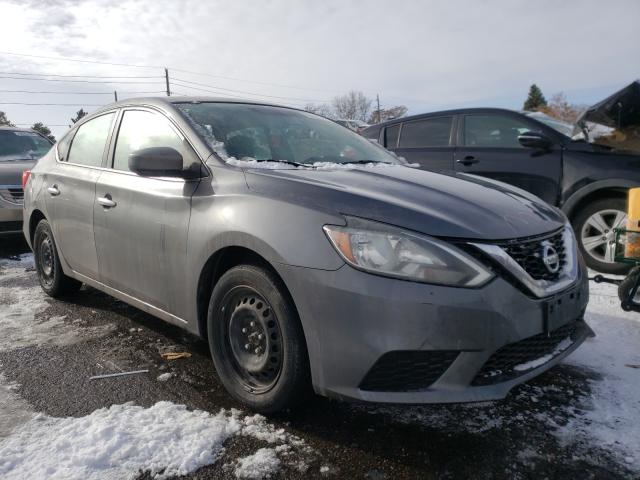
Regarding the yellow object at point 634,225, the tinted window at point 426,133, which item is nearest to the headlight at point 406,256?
the yellow object at point 634,225

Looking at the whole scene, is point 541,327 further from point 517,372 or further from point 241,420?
point 241,420

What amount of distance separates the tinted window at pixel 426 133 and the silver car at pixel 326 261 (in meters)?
3.18

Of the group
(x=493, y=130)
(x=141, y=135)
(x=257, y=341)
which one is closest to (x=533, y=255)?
(x=257, y=341)

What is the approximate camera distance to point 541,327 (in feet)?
7.02

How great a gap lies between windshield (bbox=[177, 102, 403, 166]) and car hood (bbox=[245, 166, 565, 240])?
38 centimetres

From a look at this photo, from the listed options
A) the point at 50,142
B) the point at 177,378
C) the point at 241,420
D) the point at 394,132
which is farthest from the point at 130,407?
the point at 50,142

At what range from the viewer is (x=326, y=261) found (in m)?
2.10

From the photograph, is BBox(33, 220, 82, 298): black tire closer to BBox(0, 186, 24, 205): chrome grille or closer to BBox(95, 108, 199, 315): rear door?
BBox(95, 108, 199, 315): rear door

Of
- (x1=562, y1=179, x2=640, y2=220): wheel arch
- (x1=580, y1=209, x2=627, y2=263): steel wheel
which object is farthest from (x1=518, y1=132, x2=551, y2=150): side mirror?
(x1=580, y1=209, x2=627, y2=263): steel wheel

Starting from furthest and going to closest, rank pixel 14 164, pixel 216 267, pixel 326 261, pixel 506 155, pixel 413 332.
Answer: pixel 14 164 < pixel 506 155 < pixel 216 267 < pixel 326 261 < pixel 413 332

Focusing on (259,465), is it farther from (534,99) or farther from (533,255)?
(534,99)

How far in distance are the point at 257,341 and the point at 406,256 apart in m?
0.90

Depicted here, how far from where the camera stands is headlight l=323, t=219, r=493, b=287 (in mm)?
1993

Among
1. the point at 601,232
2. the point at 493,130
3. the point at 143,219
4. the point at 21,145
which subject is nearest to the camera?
the point at 143,219
